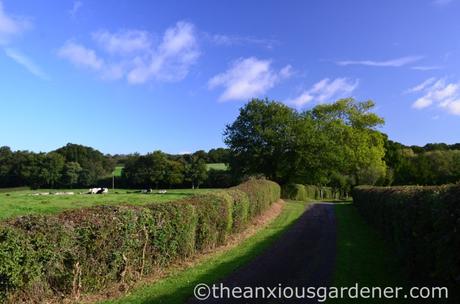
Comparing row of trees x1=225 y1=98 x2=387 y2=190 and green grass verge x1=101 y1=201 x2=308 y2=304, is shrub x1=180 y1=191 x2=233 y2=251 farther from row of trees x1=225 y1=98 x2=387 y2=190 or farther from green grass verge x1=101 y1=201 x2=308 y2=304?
row of trees x1=225 y1=98 x2=387 y2=190

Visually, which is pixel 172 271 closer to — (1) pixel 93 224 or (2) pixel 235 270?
(2) pixel 235 270

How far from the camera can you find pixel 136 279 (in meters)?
10.7

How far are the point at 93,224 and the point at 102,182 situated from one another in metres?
111

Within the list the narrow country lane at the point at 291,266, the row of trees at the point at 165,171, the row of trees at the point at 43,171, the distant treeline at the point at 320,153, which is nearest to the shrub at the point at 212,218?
the narrow country lane at the point at 291,266

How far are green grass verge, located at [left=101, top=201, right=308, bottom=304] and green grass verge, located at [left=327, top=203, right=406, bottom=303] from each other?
280 centimetres

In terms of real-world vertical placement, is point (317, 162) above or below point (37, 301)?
above

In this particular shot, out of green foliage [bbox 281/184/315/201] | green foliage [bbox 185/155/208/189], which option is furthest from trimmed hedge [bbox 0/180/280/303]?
green foliage [bbox 185/155/208/189]

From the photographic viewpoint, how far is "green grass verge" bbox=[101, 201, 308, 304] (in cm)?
927

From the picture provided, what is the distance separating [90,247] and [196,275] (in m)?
3.25

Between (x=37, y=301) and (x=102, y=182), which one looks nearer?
(x=37, y=301)

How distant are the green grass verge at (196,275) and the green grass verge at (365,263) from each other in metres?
2.80

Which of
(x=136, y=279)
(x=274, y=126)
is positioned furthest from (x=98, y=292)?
(x=274, y=126)

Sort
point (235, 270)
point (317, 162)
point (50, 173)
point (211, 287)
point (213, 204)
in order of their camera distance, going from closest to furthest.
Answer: point (211, 287) < point (235, 270) < point (213, 204) < point (317, 162) < point (50, 173)

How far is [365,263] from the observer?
12.8 meters
